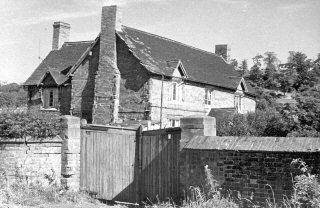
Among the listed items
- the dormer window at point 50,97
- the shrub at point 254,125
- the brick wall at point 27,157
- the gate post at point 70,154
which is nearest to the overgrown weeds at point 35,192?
the brick wall at point 27,157

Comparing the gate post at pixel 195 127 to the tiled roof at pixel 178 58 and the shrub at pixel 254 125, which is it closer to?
the shrub at pixel 254 125

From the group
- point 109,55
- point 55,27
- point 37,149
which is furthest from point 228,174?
point 55,27

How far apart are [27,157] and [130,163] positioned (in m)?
3.26

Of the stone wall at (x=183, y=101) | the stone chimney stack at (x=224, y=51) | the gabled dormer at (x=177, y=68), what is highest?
the stone chimney stack at (x=224, y=51)

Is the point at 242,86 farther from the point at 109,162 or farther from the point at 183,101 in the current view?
the point at 109,162

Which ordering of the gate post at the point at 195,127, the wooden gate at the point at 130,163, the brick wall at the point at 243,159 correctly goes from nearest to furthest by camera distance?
the brick wall at the point at 243,159, the gate post at the point at 195,127, the wooden gate at the point at 130,163

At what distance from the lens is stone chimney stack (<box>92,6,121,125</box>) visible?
3056cm

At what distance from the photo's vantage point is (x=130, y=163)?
41.0 ft

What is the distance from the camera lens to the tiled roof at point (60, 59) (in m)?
36.9

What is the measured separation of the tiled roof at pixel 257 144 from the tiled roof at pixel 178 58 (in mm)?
19839

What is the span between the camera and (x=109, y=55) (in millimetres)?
31094

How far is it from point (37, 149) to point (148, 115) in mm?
16677

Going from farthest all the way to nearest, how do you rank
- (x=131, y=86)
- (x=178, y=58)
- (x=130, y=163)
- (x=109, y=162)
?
(x=178, y=58) < (x=131, y=86) < (x=109, y=162) < (x=130, y=163)

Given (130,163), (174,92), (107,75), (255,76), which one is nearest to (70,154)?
(130,163)
